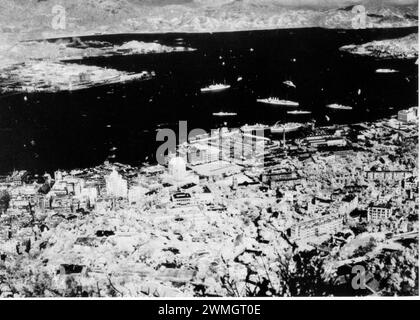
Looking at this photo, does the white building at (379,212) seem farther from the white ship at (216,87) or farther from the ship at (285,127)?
the white ship at (216,87)

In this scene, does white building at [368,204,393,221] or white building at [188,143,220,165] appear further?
white building at [188,143,220,165]

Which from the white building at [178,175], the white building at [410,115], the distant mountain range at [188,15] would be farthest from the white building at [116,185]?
the white building at [410,115]

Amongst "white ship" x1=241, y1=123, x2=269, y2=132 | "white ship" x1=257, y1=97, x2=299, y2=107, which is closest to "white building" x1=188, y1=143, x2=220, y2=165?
"white ship" x1=241, y1=123, x2=269, y2=132

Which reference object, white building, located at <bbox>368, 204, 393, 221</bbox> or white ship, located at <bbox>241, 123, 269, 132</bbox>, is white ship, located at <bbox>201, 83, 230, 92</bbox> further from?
white building, located at <bbox>368, 204, 393, 221</bbox>

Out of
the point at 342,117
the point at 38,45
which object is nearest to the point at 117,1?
the point at 38,45

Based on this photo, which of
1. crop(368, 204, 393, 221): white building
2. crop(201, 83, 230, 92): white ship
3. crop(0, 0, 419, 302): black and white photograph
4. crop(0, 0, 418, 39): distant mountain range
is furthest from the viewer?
crop(201, 83, 230, 92): white ship

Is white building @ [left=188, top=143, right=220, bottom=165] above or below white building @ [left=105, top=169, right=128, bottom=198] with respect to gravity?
above
